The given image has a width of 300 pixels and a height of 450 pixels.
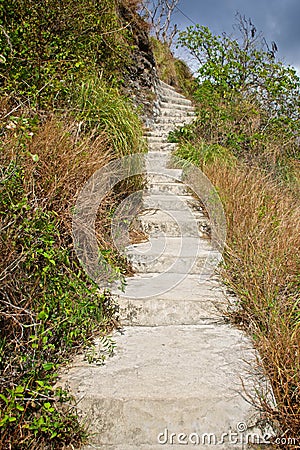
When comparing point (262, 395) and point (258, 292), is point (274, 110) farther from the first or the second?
point (262, 395)

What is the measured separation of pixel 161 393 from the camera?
1808 millimetres

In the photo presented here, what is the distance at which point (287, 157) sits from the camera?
20.7 feet

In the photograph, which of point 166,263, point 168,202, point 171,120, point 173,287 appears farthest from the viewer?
point 171,120

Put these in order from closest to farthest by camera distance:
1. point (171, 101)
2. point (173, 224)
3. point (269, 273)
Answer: point (269, 273)
point (173, 224)
point (171, 101)

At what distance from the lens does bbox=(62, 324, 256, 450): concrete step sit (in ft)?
5.72

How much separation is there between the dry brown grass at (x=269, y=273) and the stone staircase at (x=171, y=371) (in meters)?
0.13

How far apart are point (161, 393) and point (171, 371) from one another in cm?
19

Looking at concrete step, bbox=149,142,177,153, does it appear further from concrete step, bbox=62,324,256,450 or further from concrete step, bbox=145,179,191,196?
concrete step, bbox=62,324,256,450

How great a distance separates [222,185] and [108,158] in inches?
56.1

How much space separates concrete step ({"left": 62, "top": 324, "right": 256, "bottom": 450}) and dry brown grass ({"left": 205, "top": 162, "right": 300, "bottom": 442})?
16cm

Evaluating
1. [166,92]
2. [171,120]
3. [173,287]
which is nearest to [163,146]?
[171,120]

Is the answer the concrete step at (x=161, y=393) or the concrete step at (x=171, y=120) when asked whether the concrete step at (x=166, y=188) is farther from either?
the concrete step at (x=161, y=393)

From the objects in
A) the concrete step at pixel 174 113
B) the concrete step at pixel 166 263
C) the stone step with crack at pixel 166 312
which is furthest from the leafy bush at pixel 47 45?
the concrete step at pixel 174 113

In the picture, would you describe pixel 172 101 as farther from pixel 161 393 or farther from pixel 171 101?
pixel 161 393
